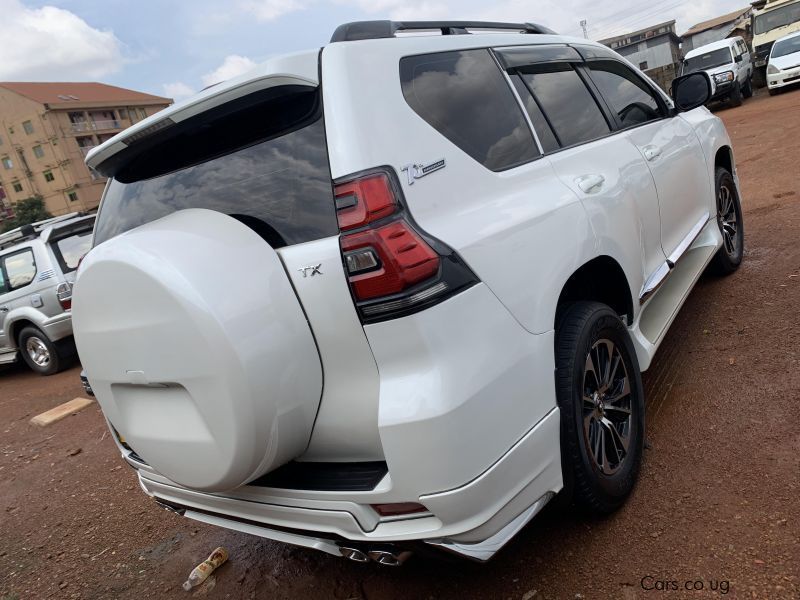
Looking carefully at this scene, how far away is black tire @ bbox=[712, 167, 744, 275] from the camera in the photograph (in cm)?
444

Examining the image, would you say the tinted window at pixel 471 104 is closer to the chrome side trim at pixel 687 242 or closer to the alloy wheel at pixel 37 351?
the chrome side trim at pixel 687 242

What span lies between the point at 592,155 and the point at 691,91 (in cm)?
164

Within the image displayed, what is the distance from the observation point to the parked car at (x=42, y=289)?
24.1 feet

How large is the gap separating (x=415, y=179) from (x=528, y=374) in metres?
0.70

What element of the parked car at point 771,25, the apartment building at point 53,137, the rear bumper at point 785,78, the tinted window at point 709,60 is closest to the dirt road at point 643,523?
the rear bumper at point 785,78

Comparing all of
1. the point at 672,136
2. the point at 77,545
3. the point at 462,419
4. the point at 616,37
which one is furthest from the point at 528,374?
the point at 616,37

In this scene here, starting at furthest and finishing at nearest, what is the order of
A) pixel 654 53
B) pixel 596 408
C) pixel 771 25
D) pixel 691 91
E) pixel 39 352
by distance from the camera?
1. pixel 654 53
2. pixel 771 25
3. pixel 39 352
4. pixel 691 91
5. pixel 596 408

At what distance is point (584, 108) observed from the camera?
2.99m

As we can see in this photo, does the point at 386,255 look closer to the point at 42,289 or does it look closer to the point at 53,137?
the point at 42,289

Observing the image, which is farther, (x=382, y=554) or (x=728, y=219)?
(x=728, y=219)

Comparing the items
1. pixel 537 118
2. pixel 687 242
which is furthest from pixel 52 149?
pixel 537 118

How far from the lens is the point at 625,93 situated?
11.5 feet

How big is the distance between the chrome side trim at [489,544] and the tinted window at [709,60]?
2064 centimetres

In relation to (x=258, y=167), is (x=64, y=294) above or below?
below
